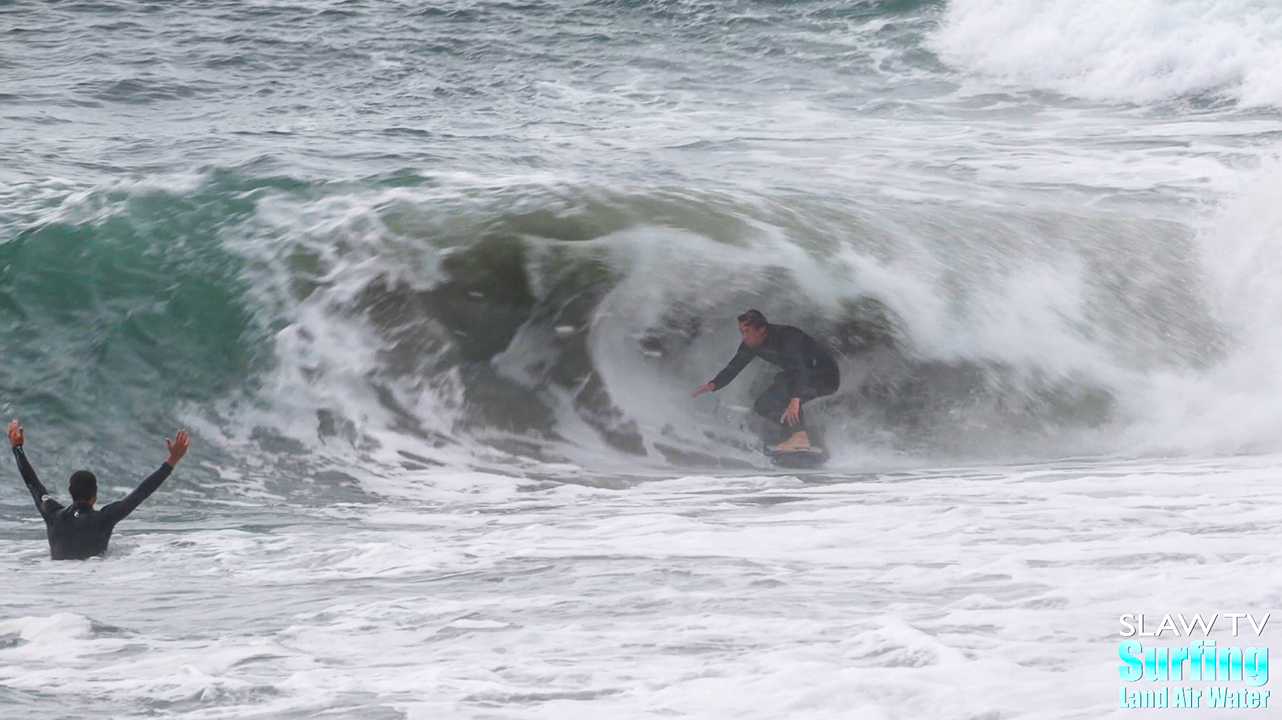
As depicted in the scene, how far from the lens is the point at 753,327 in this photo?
7.52 meters

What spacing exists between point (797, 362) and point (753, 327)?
0.33m

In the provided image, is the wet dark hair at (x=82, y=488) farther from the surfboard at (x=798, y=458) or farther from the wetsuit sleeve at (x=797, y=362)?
the wetsuit sleeve at (x=797, y=362)

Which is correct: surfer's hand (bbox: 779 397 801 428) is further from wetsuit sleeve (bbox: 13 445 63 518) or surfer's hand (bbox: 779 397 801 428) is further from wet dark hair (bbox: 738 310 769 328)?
wetsuit sleeve (bbox: 13 445 63 518)

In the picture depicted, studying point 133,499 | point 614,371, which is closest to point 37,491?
point 133,499

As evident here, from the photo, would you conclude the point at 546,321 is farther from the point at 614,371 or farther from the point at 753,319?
the point at 753,319

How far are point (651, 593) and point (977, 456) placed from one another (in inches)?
136

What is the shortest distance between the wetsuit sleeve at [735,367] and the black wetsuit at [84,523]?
3.16 m

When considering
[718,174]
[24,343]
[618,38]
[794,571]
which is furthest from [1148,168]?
[24,343]

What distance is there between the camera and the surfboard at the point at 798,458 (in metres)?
7.43

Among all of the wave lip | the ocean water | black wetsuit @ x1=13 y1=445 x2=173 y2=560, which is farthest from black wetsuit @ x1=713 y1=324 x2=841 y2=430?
the wave lip

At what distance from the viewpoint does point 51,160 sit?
10828 mm

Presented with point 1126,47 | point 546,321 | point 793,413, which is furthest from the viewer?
point 1126,47

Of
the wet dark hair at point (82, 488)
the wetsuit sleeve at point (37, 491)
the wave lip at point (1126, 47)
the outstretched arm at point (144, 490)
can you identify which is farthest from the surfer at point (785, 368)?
the wave lip at point (1126, 47)

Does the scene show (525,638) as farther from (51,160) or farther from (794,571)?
(51,160)
